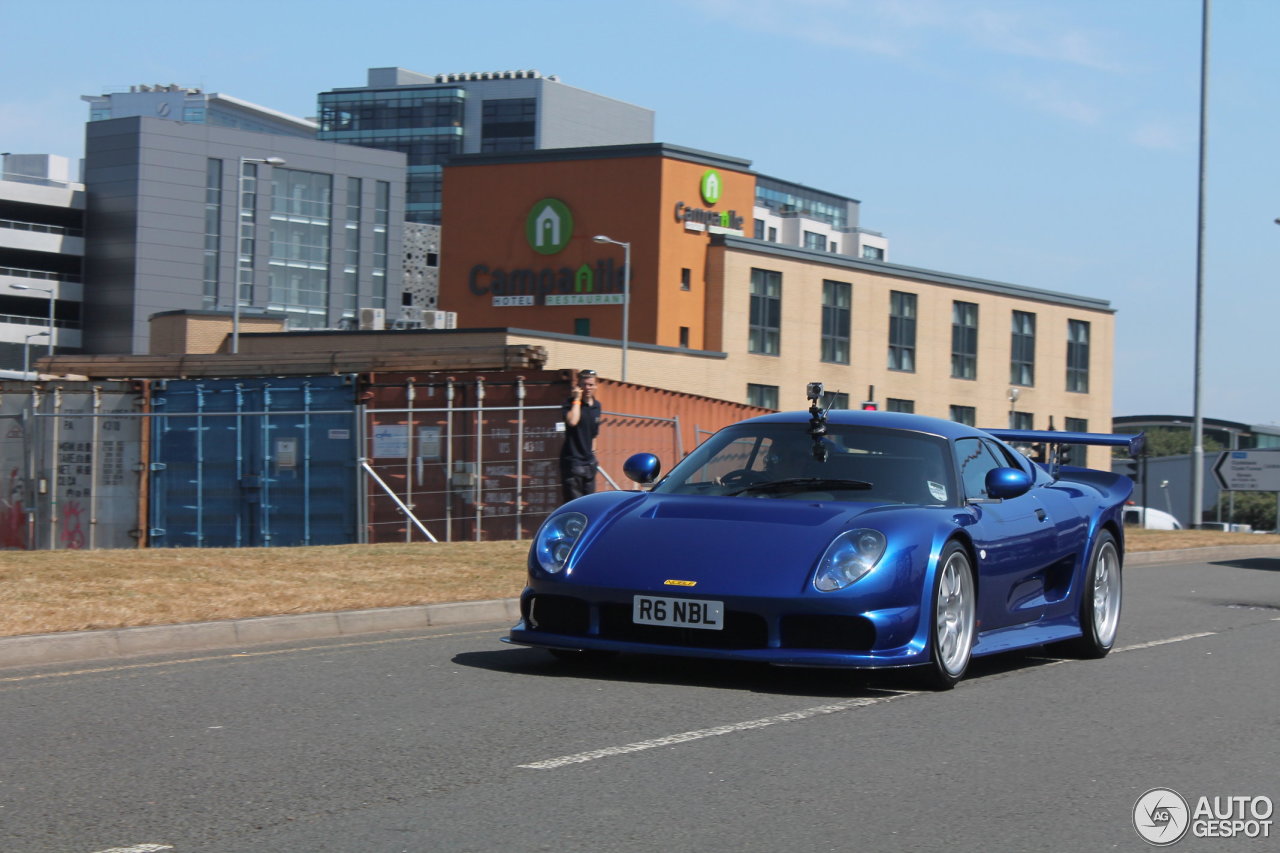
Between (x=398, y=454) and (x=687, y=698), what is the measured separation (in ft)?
51.7

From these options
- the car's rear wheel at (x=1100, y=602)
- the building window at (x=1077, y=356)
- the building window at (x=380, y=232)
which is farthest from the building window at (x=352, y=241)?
the car's rear wheel at (x=1100, y=602)

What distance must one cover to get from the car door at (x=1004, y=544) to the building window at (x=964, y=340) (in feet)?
196

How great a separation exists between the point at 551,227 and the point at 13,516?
42279mm

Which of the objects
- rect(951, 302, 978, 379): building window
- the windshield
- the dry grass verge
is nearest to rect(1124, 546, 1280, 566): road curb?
the dry grass verge

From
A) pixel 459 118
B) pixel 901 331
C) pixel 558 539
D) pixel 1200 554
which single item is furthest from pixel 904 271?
pixel 459 118

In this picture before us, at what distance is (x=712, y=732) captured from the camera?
6410mm

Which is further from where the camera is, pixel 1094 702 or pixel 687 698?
pixel 1094 702

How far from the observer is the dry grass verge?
9875 millimetres

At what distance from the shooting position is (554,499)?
23.0 meters

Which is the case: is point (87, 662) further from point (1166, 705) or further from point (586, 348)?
point (586, 348)

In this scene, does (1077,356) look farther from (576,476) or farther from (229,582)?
(229,582)

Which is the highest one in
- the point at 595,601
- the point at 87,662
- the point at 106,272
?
the point at 106,272

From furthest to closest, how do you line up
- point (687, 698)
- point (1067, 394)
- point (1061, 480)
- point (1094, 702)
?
point (1067, 394) < point (1061, 480) < point (1094, 702) < point (687, 698)

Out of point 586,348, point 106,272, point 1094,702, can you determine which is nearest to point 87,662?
point 1094,702
